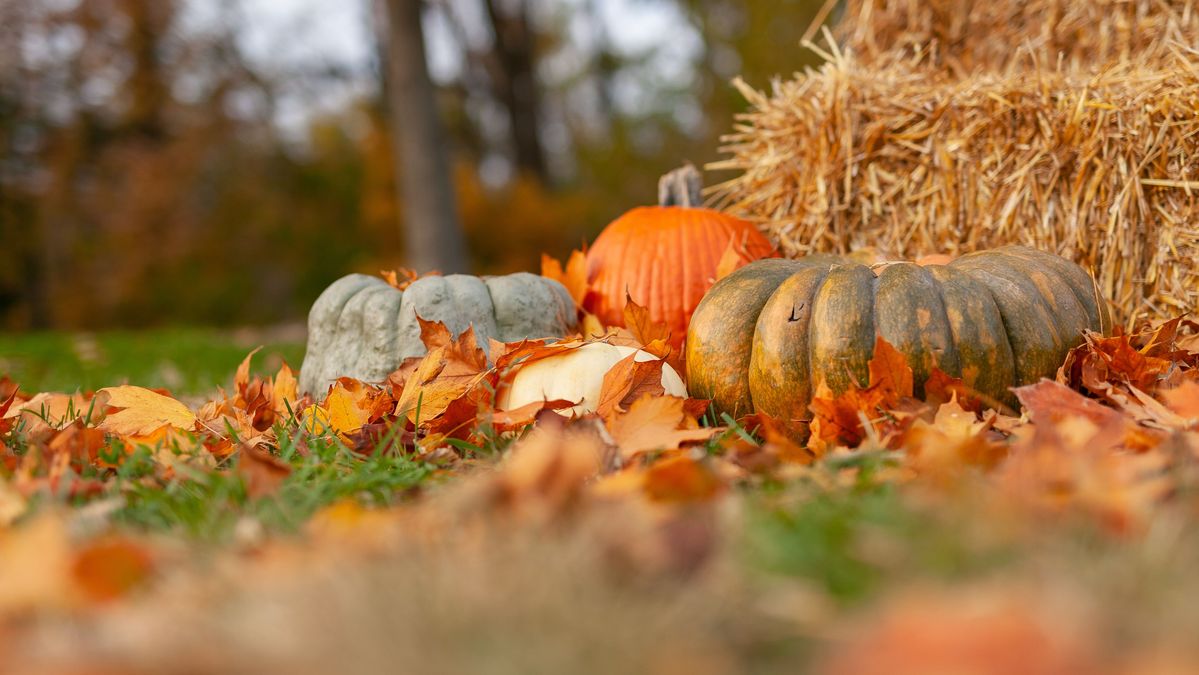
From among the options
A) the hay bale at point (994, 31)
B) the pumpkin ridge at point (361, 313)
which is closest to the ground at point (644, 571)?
the pumpkin ridge at point (361, 313)

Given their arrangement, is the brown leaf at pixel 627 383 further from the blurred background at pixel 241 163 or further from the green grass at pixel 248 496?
the blurred background at pixel 241 163

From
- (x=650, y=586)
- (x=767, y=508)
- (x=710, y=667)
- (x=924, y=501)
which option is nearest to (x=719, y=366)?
(x=767, y=508)

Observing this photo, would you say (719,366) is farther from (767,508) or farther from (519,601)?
(519,601)

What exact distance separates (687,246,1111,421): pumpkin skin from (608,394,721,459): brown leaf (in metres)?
0.46

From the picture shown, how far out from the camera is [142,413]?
2258mm

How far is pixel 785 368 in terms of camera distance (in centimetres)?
216

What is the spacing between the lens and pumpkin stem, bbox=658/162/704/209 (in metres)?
3.34

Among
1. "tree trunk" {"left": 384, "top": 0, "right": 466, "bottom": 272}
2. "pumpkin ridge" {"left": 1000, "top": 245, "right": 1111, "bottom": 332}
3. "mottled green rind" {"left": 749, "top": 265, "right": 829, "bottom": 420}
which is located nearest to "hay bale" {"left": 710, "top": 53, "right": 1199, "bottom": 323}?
"pumpkin ridge" {"left": 1000, "top": 245, "right": 1111, "bottom": 332}

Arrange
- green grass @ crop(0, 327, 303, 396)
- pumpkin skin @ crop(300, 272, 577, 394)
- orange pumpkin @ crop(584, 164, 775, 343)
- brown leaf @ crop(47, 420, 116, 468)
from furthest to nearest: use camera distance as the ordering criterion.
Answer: green grass @ crop(0, 327, 303, 396) → orange pumpkin @ crop(584, 164, 775, 343) → pumpkin skin @ crop(300, 272, 577, 394) → brown leaf @ crop(47, 420, 116, 468)

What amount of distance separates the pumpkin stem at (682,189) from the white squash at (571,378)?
1150mm

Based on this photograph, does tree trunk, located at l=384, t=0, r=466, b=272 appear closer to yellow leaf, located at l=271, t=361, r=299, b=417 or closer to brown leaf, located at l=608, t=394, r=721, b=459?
yellow leaf, located at l=271, t=361, r=299, b=417

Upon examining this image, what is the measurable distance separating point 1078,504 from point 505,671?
74cm

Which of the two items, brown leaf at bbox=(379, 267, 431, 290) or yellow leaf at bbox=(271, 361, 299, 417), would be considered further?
brown leaf at bbox=(379, 267, 431, 290)

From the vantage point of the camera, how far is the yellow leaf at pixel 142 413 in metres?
2.20
